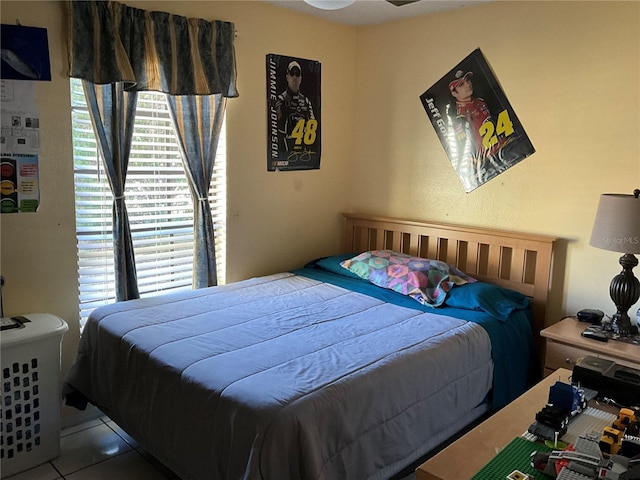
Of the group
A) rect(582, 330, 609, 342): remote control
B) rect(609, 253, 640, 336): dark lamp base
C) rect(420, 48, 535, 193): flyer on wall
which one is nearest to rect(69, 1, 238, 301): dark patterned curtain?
rect(420, 48, 535, 193): flyer on wall

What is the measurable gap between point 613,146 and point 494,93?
767mm

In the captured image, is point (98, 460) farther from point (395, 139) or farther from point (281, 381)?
point (395, 139)

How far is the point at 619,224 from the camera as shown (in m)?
2.39

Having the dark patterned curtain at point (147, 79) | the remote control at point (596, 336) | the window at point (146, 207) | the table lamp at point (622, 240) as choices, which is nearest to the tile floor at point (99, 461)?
the window at point (146, 207)

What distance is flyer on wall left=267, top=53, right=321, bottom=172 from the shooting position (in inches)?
137

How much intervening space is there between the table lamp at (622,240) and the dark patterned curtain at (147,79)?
2113 mm

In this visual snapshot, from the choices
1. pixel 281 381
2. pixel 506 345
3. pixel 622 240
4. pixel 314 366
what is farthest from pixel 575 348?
pixel 281 381

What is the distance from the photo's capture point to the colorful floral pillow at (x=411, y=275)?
9.77ft

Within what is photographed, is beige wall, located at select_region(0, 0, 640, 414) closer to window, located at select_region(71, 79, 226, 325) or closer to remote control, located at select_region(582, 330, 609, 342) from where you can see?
window, located at select_region(71, 79, 226, 325)

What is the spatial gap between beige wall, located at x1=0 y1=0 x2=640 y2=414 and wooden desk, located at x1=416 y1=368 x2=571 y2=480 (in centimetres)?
144

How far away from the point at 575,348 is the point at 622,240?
56 cm

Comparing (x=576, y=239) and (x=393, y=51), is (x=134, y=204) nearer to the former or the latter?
(x=393, y=51)

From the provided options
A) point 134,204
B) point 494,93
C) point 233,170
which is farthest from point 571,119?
point 134,204

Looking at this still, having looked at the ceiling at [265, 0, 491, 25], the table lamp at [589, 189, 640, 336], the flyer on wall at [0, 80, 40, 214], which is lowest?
the table lamp at [589, 189, 640, 336]
